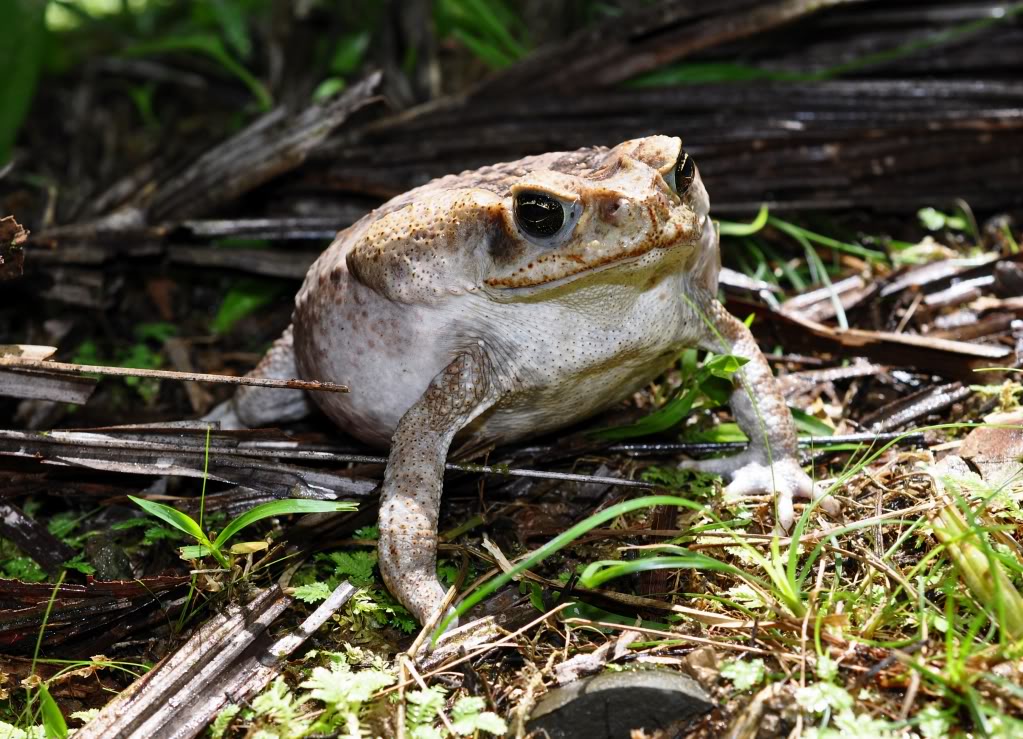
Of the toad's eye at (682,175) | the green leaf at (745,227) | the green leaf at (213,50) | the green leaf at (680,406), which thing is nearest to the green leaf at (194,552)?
the green leaf at (680,406)

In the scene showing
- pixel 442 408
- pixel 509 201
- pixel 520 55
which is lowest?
pixel 442 408

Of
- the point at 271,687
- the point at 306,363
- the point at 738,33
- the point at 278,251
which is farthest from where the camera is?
the point at 738,33

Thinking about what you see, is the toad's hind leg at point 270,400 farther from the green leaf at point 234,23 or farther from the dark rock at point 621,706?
the green leaf at point 234,23

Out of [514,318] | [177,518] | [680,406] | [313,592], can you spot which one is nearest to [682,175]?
[514,318]

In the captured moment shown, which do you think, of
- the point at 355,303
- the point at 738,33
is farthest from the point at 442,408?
the point at 738,33

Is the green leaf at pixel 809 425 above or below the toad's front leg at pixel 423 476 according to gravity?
below

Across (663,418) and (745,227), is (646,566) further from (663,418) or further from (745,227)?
(745,227)

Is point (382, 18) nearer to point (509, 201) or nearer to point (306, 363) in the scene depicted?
point (306, 363)
